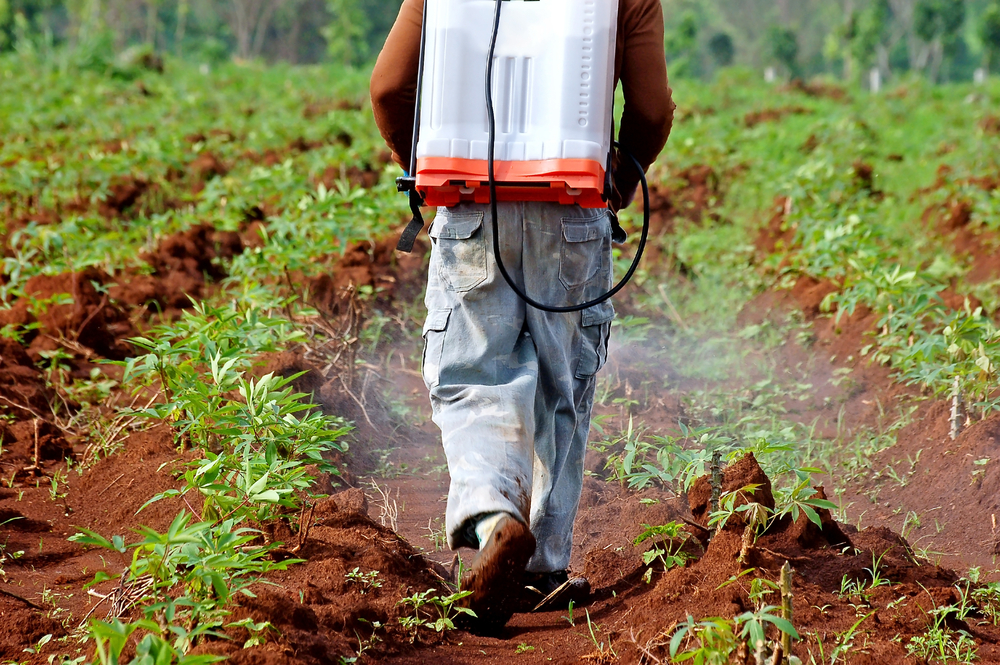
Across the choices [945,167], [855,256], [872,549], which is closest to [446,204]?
[872,549]

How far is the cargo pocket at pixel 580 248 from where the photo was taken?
2.40 metres

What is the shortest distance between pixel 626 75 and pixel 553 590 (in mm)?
1373

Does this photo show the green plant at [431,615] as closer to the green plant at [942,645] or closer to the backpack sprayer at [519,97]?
the backpack sprayer at [519,97]

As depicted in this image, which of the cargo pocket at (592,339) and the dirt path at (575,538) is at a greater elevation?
the cargo pocket at (592,339)

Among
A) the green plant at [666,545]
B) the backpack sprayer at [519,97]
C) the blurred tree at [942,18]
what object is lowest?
the green plant at [666,545]

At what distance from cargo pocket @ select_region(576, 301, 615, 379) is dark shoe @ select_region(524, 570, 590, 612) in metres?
0.54

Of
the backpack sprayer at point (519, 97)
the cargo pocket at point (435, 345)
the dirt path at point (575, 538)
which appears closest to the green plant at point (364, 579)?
the dirt path at point (575, 538)

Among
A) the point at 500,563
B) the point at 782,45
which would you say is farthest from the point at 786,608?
the point at 782,45

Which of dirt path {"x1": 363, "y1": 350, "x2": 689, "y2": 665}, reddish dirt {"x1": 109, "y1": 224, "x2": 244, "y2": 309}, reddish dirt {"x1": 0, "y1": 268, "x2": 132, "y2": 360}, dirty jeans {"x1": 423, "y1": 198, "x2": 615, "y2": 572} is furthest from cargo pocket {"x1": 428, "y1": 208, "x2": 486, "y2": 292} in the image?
reddish dirt {"x1": 109, "y1": 224, "x2": 244, "y2": 309}

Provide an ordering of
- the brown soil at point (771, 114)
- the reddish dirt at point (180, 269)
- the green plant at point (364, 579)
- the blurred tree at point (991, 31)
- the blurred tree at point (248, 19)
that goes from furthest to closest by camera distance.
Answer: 1. the blurred tree at point (248, 19)
2. the blurred tree at point (991, 31)
3. the brown soil at point (771, 114)
4. the reddish dirt at point (180, 269)
5. the green plant at point (364, 579)

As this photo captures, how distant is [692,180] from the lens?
7926mm

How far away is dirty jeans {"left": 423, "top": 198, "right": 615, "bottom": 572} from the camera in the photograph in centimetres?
227

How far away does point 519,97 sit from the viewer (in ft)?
7.50

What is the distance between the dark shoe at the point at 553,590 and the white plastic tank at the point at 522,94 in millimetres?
1030
